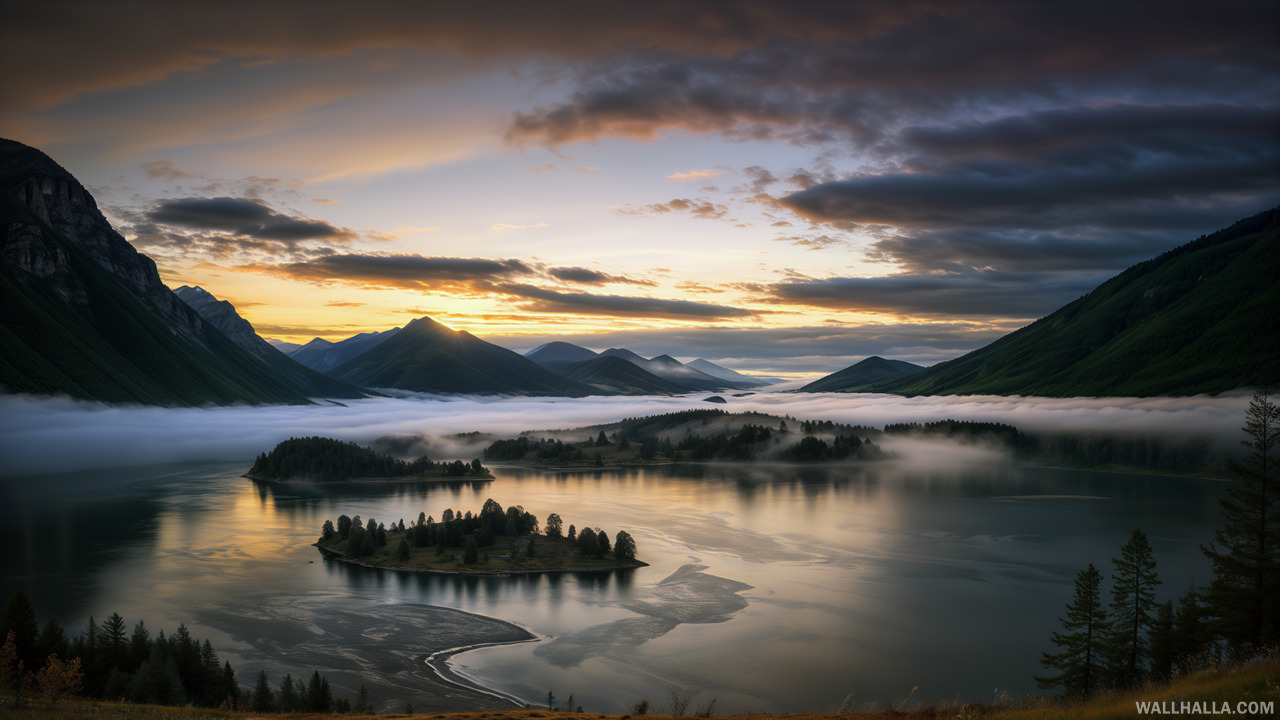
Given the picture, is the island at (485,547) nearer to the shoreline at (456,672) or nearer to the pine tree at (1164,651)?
the shoreline at (456,672)

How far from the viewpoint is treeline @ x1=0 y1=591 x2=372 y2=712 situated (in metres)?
45.8

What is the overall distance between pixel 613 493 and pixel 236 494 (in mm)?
104754

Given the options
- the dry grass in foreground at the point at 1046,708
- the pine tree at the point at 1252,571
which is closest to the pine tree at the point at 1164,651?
the pine tree at the point at 1252,571

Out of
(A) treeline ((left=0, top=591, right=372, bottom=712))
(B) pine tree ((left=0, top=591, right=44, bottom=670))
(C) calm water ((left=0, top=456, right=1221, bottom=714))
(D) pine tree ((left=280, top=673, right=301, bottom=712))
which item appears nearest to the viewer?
(D) pine tree ((left=280, top=673, right=301, bottom=712))

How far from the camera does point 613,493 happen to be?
180m

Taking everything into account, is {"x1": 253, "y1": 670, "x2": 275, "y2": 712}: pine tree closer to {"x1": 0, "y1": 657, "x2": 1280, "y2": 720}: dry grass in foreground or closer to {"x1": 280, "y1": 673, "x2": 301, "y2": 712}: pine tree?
{"x1": 280, "y1": 673, "x2": 301, "y2": 712}: pine tree

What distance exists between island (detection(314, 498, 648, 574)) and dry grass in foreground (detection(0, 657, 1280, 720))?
198 feet

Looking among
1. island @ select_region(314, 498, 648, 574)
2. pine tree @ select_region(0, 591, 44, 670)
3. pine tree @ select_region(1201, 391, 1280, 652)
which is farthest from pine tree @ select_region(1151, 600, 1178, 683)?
pine tree @ select_region(0, 591, 44, 670)

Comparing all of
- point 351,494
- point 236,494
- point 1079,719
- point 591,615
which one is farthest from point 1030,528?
point 236,494

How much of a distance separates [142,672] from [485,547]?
187ft

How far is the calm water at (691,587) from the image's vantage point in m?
56.9

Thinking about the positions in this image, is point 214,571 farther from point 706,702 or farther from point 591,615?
point 706,702

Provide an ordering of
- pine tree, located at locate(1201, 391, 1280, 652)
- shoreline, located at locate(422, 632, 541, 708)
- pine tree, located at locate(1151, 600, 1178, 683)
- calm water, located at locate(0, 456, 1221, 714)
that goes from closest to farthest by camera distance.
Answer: pine tree, located at locate(1201, 391, 1280, 652) → pine tree, located at locate(1151, 600, 1178, 683) → shoreline, located at locate(422, 632, 541, 708) → calm water, located at locate(0, 456, 1221, 714)

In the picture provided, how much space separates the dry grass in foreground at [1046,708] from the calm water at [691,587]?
18.5 metres
